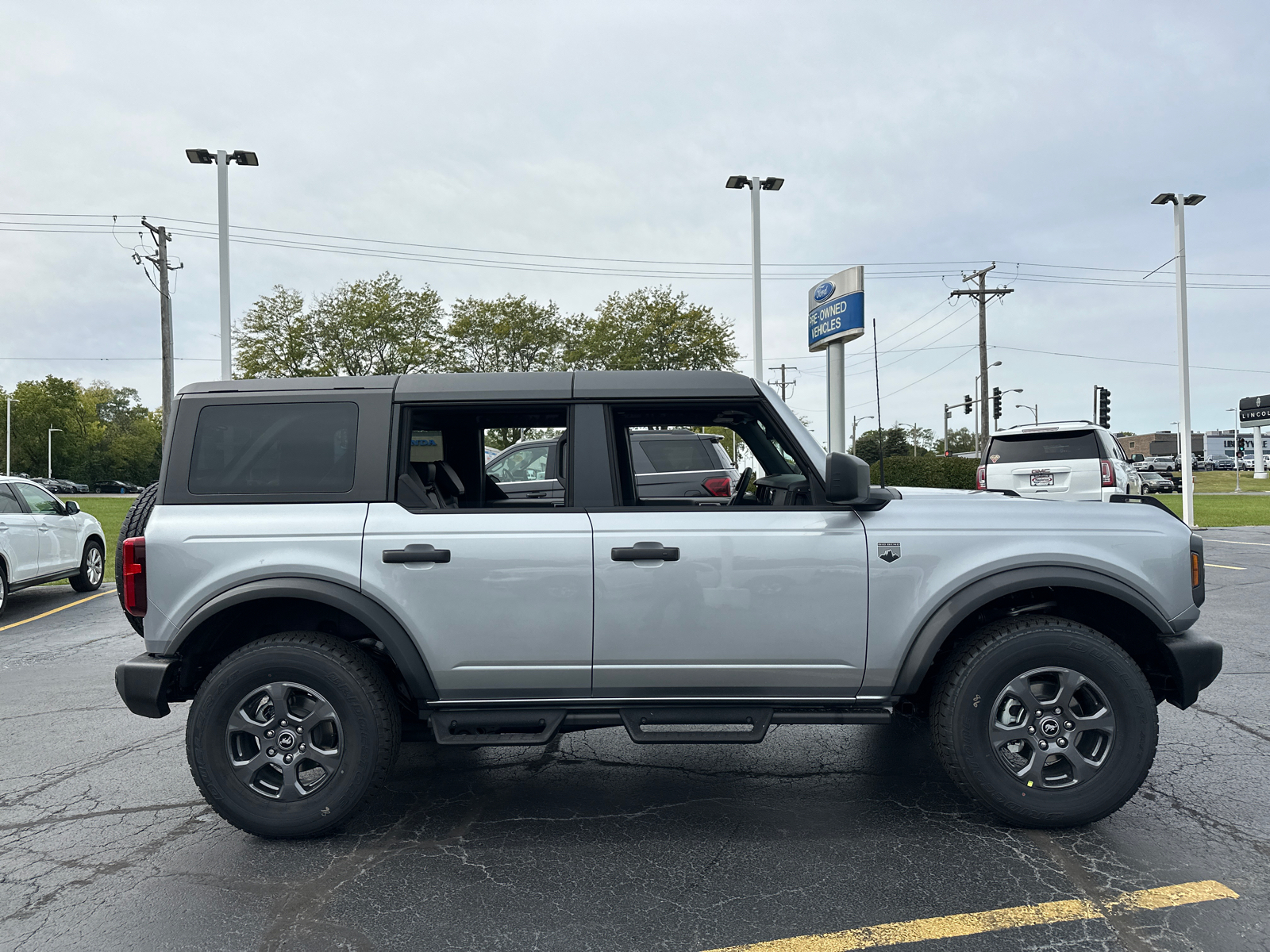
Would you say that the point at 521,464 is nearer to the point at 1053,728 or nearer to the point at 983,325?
the point at 1053,728

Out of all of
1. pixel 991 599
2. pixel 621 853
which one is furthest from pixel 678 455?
pixel 621 853

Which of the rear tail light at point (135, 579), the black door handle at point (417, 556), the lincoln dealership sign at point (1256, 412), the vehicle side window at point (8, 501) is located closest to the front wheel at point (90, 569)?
the vehicle side window at point (8, 501)

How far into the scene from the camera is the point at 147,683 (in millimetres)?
3455

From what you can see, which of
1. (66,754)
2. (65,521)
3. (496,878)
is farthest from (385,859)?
(65,521)

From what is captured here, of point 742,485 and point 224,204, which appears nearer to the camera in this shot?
point 742,485

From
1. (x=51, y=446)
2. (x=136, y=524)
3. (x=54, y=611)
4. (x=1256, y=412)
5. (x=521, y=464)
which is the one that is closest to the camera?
(x=136, y=524)

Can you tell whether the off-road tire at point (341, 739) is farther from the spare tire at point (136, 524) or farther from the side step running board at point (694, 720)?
the side step running board at point (694, 720)

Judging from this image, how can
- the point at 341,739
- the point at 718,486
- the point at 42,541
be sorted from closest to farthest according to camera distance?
the point at 341,739
the point at 718,486
the point at 42,541

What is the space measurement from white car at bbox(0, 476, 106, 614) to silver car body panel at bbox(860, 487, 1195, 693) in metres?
10.2

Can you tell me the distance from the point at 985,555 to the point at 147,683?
11.6 ft

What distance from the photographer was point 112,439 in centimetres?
9819

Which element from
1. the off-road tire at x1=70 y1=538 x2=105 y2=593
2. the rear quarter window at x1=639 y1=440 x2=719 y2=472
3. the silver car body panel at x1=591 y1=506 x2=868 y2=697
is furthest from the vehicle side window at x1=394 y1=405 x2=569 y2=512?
the off-road tire at x1=70 y1=538 x2=105 y2=593

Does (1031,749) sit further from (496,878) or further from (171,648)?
(171,648)

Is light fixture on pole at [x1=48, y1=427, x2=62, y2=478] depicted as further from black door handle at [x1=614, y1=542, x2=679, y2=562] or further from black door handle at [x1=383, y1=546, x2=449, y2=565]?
black door handle at [x1=614, y1=542, x2=679, y2=562]
